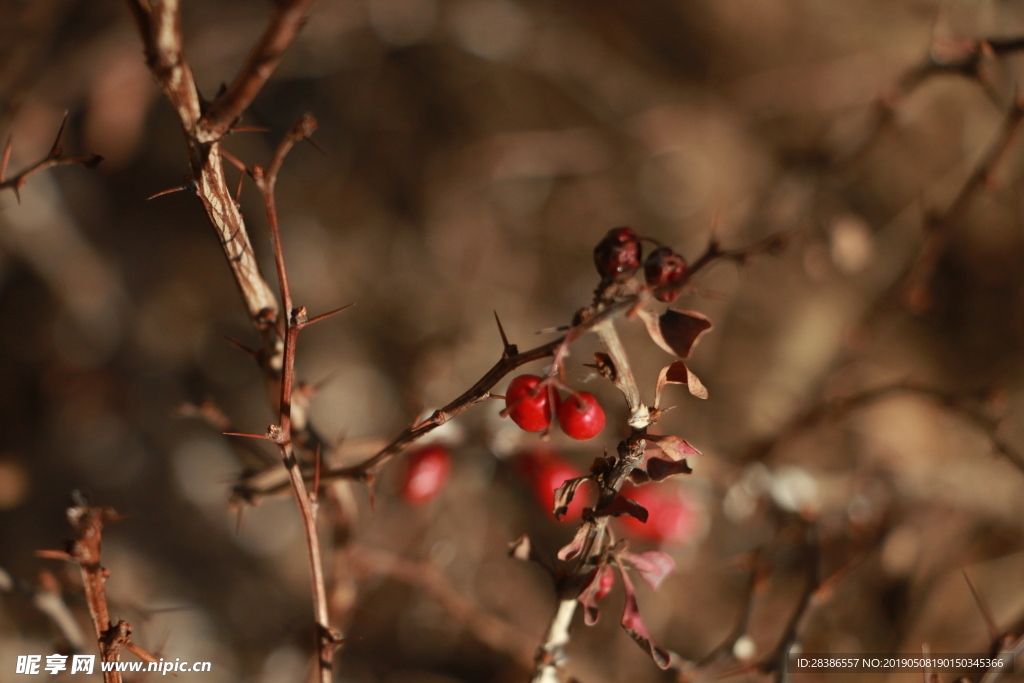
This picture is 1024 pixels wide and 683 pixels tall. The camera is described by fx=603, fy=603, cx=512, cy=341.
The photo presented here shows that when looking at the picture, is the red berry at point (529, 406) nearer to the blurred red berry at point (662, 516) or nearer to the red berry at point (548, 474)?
→ the red berry at point (548, 474)

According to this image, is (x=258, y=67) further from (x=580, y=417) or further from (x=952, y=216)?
(x=952, y=216)

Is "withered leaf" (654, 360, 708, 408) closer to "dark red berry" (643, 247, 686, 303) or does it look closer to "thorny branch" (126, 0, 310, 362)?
"dark red berry" (643, 247, 686, 303)

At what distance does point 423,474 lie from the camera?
227 cm

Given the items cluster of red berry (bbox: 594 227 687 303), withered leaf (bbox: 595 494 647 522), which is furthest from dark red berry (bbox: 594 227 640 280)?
withered leaf (bbox: 595 494 647 522)

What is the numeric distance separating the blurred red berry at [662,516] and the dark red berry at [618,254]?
1.42 metres

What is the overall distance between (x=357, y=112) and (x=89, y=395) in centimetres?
193

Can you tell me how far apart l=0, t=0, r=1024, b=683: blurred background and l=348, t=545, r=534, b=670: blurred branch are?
0.02 m

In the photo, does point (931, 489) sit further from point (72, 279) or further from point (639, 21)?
point (72, 279)

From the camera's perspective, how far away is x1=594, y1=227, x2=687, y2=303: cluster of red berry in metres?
1.07

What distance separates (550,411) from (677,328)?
311 millimetres

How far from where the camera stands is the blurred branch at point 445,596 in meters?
2.04

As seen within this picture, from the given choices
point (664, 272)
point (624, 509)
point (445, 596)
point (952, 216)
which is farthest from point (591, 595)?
point (952, 216)

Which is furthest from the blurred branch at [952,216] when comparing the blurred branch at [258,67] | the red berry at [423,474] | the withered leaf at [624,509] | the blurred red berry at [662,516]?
the blurred branch at [258,67]

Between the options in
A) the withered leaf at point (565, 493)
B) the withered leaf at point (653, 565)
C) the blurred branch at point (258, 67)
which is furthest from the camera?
the withered leaf at point (653, 565)
